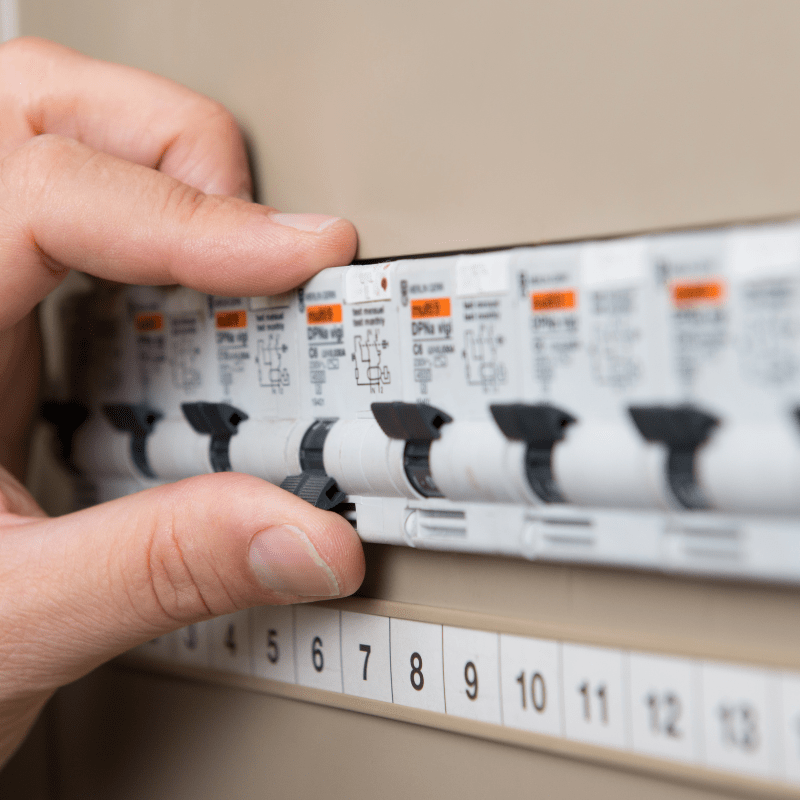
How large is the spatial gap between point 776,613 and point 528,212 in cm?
Answer: 35

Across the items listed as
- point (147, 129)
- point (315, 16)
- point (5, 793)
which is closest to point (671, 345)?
point (315, 16)

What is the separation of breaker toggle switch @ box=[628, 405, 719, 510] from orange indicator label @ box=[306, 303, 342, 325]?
30 centimetres

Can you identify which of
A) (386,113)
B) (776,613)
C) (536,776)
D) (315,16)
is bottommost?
(536,776)

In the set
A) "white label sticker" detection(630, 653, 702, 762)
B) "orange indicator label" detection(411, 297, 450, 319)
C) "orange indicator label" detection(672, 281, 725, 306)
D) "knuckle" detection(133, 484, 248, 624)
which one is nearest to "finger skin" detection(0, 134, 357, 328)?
"orange indicator label" detection(411, 297, 450, 319)

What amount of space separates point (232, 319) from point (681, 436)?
471 mm

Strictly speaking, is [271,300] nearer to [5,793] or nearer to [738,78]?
[738,78]

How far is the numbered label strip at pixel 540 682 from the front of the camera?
535 millimetres

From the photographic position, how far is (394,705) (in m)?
0.73

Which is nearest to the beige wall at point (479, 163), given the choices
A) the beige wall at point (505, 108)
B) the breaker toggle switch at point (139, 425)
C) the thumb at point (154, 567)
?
the beige wall at point (505, 108)

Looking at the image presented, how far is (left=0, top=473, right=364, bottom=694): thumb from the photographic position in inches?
27.3

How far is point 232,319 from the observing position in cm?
82

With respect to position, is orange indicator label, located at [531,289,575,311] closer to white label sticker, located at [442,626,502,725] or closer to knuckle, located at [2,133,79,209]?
white label sticker, located at [442,626,502,725]

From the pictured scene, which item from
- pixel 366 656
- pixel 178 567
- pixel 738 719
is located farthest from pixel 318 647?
pixel 738 719

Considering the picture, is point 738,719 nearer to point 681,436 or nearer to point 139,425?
point 681,436
